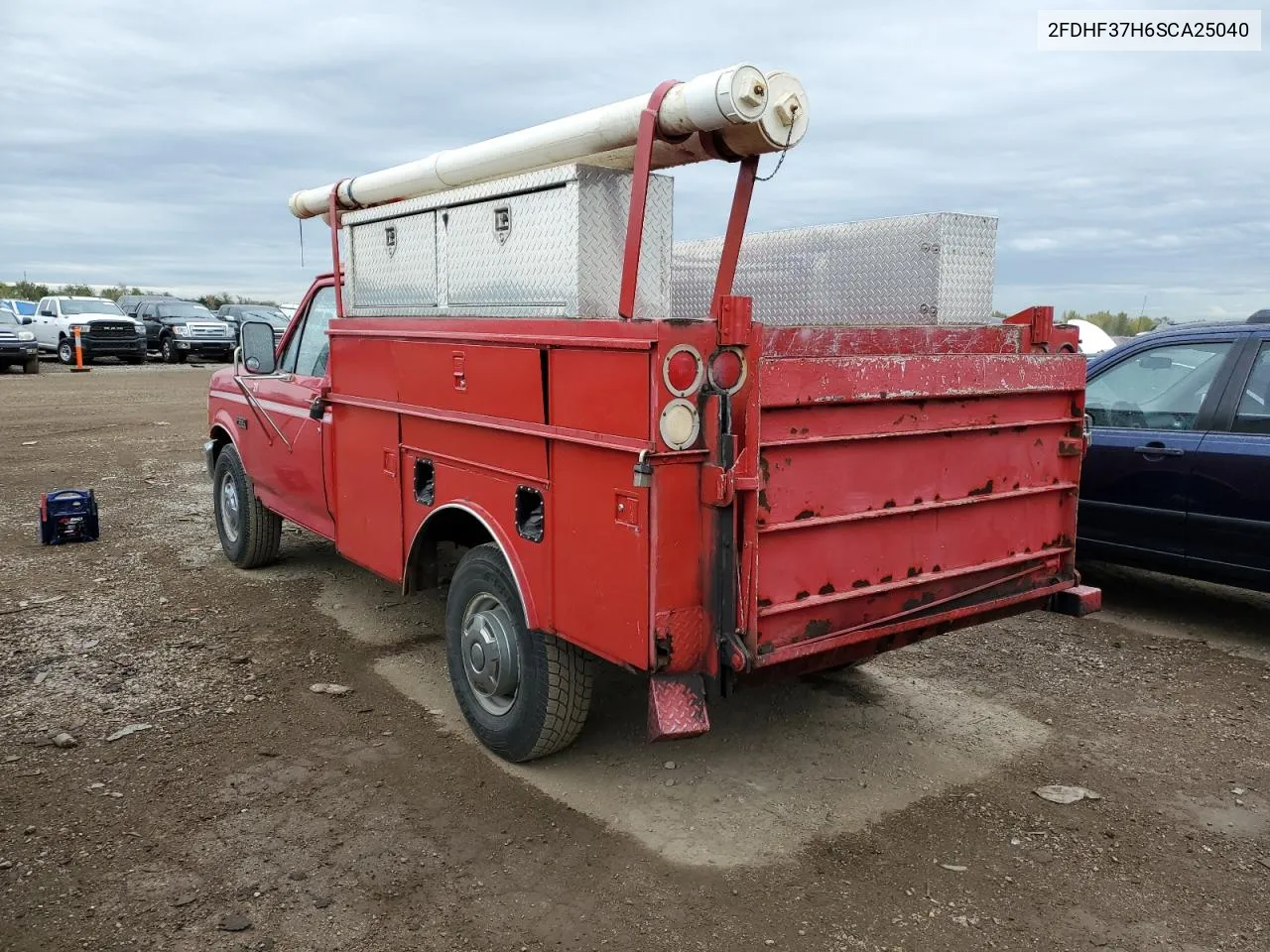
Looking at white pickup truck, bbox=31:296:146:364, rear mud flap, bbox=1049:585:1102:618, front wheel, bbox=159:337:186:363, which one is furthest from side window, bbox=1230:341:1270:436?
front wheel, bbox=159:337:186:363

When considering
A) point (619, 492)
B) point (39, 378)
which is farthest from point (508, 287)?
point (39, 378)

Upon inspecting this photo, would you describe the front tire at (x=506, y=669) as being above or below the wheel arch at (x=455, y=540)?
below

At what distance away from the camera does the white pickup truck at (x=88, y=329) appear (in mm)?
27906

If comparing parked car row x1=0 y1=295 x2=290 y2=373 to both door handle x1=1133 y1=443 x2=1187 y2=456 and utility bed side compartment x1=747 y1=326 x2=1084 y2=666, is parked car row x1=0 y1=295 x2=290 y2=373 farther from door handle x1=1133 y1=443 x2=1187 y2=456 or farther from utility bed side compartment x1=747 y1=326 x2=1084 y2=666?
utility bed side compartment x1=747 y1=326 x2=1084 y2=666

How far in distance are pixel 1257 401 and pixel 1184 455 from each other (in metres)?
0.45

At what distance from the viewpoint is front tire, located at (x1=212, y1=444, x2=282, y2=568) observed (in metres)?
6.75

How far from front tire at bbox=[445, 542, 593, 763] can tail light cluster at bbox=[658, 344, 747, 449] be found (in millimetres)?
1046

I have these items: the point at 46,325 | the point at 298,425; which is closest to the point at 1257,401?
the point at 298,425

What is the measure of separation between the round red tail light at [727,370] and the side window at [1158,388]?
3310mm

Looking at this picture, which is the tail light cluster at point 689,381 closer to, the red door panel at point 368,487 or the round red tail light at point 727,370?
the round red tail light at point 727,370

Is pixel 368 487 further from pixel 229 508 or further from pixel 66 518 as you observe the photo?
pixel 66 518

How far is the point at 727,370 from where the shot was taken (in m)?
3.16

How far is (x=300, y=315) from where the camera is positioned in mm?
6043

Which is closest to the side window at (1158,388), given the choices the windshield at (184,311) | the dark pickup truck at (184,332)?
the dark pickup truck at (184,332)
